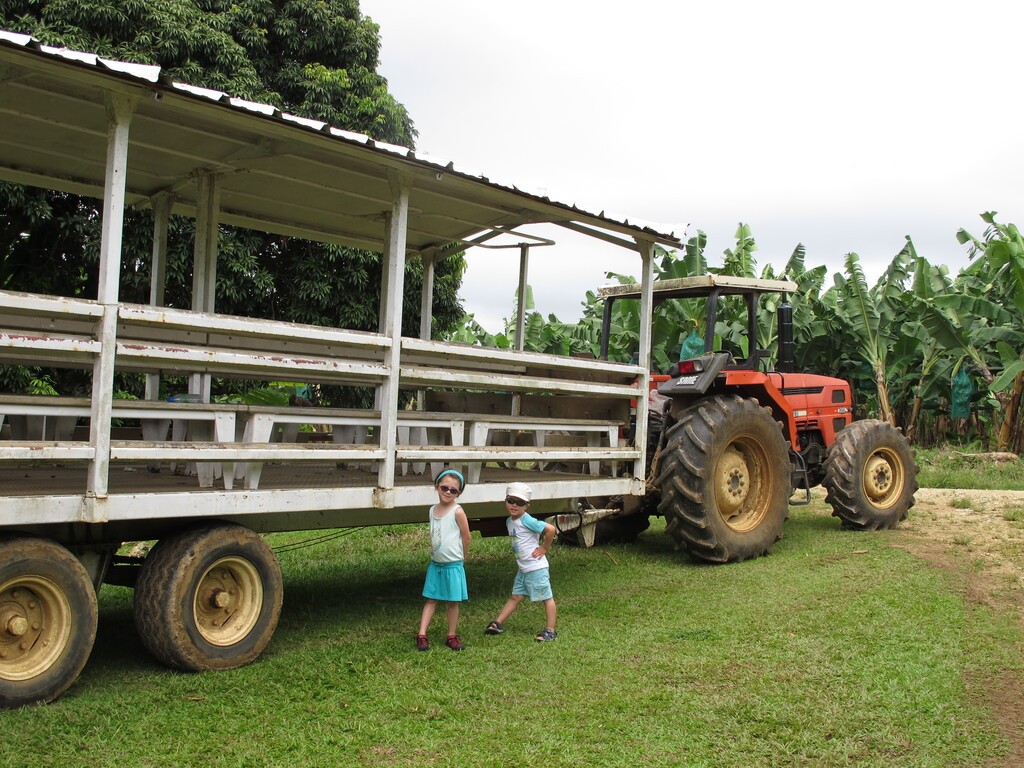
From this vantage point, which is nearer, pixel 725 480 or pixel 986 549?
pixel 725 480

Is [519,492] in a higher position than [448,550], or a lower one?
higher

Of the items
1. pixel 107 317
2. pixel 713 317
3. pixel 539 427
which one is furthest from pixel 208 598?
pixel 713 317

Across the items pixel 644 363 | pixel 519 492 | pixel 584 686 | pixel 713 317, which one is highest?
pixel 713 317

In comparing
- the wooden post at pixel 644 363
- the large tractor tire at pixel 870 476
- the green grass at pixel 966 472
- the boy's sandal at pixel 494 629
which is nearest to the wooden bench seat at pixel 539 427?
the wooden post at pixel 644 363

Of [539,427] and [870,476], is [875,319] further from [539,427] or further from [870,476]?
[539,427]

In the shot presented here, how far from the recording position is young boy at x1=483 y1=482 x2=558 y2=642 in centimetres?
604

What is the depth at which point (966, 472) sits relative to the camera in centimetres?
1517

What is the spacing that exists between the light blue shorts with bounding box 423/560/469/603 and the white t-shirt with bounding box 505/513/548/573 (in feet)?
1.46

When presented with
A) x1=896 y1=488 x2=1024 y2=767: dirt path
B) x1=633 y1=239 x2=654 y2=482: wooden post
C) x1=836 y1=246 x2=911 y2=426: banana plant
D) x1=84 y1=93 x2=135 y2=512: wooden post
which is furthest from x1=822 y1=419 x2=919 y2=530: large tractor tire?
x1=836 y1=246 x2=911 y2=426: banana plant

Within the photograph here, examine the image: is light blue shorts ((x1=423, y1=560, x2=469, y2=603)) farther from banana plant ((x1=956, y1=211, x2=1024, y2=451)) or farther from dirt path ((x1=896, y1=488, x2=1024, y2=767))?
banana plant ((x1=956, y1=211, x2=1024, y2=451))

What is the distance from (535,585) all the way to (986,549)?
190 inches

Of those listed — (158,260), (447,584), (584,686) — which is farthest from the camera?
(158,260)

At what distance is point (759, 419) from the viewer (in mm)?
8656

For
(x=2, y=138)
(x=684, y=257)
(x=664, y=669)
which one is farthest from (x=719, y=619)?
(x=684, y=257)
